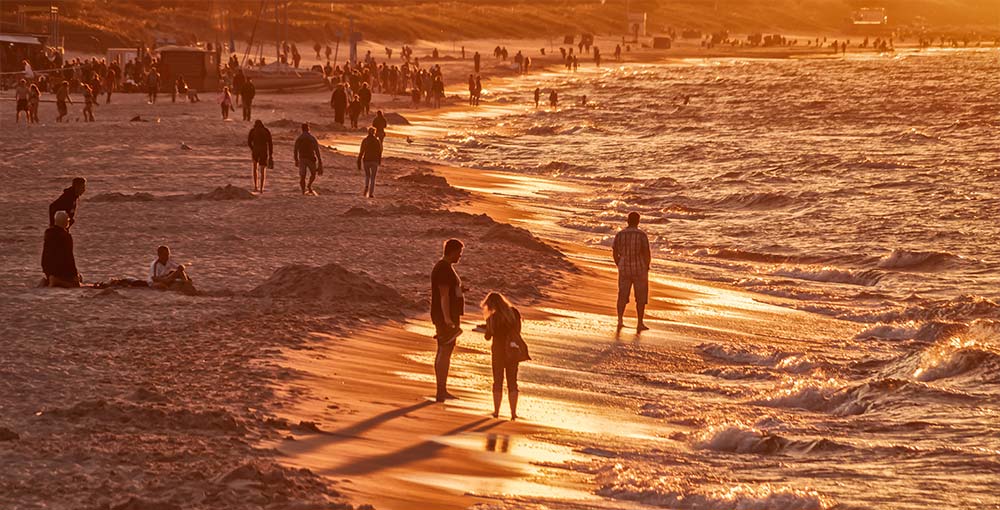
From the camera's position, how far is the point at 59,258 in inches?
626

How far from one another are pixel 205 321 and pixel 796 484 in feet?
21.3

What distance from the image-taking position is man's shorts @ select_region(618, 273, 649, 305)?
56.2ft

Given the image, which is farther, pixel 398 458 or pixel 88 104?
pixel 88 104

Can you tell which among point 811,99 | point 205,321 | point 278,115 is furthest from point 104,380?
point 811,99

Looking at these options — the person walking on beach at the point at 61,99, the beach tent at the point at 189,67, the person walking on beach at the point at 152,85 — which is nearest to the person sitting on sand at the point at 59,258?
the person walking on beach at the point at 61,99

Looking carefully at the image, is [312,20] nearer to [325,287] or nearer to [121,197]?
[121,197]

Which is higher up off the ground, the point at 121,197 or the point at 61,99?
the point at 61,99

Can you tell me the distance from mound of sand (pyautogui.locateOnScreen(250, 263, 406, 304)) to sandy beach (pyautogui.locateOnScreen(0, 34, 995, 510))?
0.09 ft

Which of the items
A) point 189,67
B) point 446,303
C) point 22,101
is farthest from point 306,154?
point 189,67

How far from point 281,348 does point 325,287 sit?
2.96 m

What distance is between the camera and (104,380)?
11766 mm

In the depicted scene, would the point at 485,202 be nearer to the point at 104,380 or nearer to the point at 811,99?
the point at 104,380

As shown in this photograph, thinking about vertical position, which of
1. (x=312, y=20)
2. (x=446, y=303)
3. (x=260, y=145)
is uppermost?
(x=312, y=20)

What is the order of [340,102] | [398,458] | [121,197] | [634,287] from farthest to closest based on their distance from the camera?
[340,102] → [121,197] → [634,287] → [398,458]
